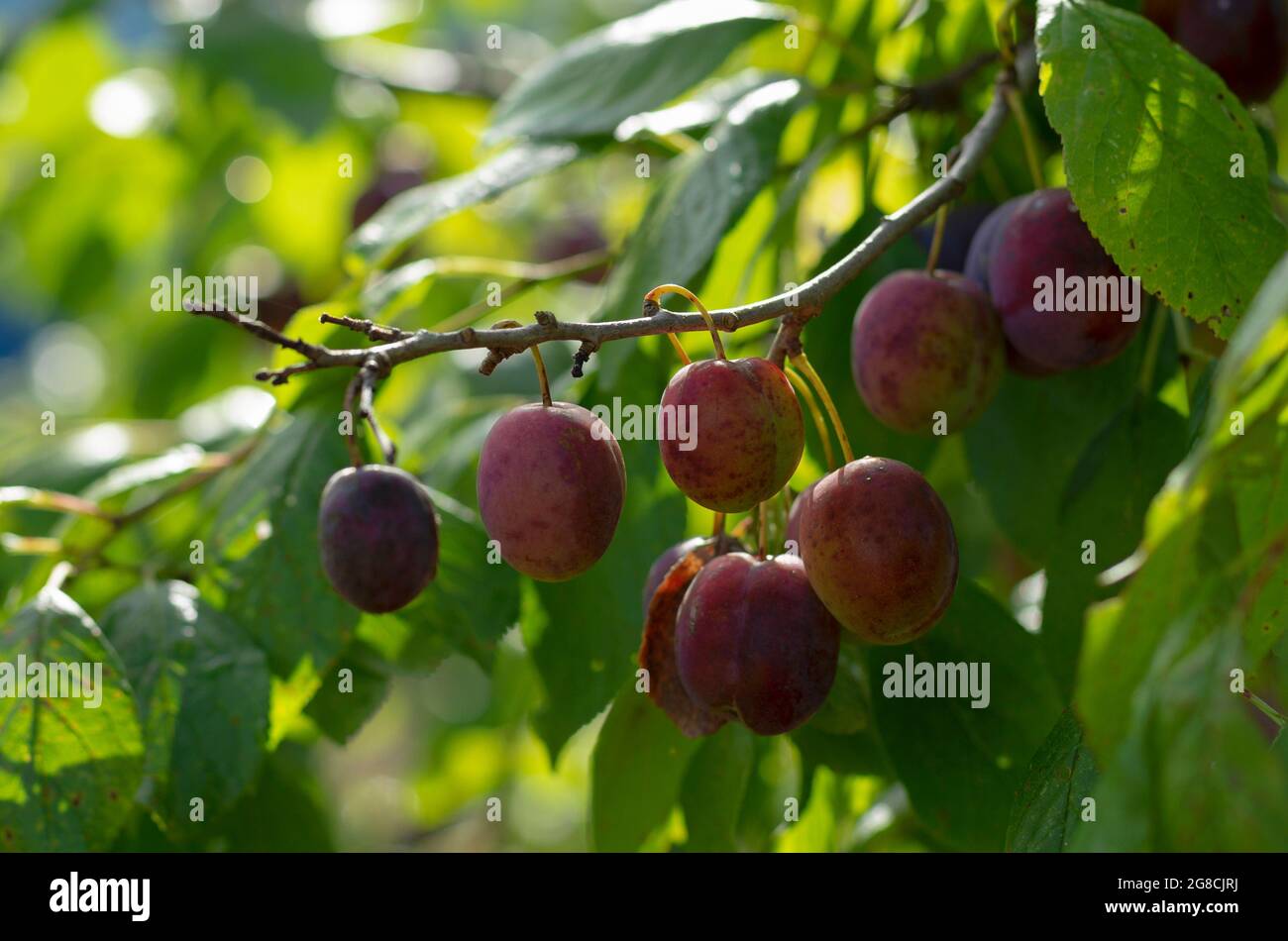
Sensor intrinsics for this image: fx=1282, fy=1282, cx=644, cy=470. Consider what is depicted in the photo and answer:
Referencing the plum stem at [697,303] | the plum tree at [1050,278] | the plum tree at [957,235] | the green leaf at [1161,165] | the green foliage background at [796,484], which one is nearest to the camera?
the green foliage background at [796,484]

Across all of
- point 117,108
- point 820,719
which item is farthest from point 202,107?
point 820,719

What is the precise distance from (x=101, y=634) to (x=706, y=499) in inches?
24.2

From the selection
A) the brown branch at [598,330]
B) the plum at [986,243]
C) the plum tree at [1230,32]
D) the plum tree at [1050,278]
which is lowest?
the brown branch at [598,330]

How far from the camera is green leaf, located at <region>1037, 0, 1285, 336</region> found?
861mm

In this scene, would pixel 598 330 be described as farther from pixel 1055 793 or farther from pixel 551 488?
pixel 1055 793

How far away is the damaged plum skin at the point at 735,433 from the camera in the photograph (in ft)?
2.55

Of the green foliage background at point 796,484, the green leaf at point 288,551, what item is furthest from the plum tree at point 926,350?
the green leaf at point 288,551

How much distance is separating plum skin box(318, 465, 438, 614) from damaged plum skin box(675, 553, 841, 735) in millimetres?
186

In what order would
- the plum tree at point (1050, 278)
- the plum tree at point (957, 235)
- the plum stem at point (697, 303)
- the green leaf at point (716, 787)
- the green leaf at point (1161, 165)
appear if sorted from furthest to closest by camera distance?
the plum tree at point (957, 235)
the green leaf at point (716, 787)
the plum tree at point (1050, 278)
the green leaf at point (1161, 165)
the plum stem at point (697, 303)

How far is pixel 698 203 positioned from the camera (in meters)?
1.11

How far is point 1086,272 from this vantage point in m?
0.97

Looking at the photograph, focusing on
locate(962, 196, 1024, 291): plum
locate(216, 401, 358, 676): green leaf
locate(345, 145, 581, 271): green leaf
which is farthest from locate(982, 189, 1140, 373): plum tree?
locate(216, 401, 358, 676): green leaf

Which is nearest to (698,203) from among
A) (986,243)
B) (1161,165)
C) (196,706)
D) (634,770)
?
(986,243)

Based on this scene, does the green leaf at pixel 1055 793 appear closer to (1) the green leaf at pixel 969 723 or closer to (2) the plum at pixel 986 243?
(1) the green leaf at pixel 969 723
